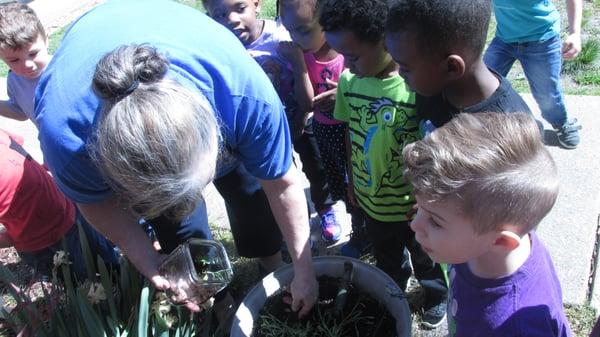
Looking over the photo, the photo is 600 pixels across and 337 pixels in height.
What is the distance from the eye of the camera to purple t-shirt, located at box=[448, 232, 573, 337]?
100cm

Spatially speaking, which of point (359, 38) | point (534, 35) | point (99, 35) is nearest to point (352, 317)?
point (359, 38)

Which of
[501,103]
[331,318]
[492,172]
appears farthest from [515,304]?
[331,318]

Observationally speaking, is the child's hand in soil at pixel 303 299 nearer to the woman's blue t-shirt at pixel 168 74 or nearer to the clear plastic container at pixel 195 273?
the clear plastic container at pixel 195 273

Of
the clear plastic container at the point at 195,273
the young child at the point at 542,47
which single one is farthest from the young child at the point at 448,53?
the young child at the point at 542,47

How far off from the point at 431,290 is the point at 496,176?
39.0 inches

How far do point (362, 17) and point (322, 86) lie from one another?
19.3 inches

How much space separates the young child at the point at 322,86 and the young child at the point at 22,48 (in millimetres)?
Result: 1138

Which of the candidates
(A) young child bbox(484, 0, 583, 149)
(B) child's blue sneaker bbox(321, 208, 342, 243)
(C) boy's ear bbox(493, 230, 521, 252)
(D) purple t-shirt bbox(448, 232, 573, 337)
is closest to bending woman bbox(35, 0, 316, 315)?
(D) purple t-shirt bbox(448, 232, 573, 337)

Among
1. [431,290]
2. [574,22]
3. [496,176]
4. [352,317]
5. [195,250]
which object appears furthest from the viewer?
[574,22]

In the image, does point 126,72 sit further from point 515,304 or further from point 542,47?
point 542,47

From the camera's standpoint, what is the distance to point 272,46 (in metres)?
1.96

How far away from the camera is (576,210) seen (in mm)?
2232

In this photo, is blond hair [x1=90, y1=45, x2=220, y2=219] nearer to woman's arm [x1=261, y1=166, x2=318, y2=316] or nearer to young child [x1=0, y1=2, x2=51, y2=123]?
woman's arm [x1=261, y1=166, x2=318, y2=316]

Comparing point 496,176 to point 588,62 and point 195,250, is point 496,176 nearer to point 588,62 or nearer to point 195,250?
point 195,250
